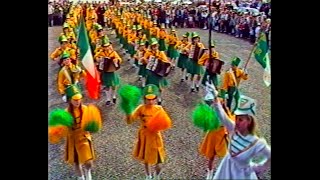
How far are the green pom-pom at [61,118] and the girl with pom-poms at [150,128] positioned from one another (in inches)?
7.5

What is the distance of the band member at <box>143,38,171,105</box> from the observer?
2.35 metres

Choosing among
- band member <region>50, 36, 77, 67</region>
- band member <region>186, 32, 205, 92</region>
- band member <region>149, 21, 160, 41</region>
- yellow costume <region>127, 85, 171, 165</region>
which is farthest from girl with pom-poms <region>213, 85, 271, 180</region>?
band member <region>50, 36, 77, 67</region>

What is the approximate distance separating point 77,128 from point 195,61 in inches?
17.7

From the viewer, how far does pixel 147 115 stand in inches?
91.0

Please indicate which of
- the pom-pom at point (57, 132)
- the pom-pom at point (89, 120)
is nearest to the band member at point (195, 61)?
the pom-pom at point (89, 120)

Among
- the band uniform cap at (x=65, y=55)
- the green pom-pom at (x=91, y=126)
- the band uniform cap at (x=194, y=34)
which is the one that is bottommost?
the green pom-pom at (x=91, y=126)

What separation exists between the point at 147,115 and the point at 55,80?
328 millimetres

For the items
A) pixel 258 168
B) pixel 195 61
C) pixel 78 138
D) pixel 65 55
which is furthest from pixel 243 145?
pixel 65 55

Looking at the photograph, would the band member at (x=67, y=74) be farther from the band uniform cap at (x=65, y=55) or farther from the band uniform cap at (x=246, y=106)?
the band uniform cap at (x=246, y=106)

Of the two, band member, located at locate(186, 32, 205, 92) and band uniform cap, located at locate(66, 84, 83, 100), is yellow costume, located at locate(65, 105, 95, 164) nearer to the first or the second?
band uniform cap, located at locate(66, 84, 83, 100)

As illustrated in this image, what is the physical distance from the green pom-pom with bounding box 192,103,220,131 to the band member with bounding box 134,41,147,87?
199mm

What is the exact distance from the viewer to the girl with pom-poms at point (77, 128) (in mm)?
2316
